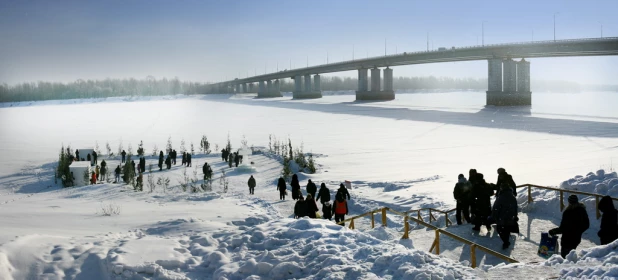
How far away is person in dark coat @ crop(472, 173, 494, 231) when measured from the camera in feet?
31.2

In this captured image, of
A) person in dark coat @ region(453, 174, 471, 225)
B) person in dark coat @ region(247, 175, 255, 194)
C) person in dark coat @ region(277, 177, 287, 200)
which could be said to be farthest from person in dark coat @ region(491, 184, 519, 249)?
person in dark coat @ region(247, 175, 255, 194)

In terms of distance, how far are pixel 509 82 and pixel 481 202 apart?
68539mm

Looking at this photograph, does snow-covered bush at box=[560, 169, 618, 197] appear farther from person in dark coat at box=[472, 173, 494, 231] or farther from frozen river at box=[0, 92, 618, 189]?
frozen river at box=[0, 92, 618, 189]

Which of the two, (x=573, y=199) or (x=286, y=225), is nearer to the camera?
(x=573, y=199)

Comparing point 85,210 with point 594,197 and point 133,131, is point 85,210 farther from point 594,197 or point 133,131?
point 133,131

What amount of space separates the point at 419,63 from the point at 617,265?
8553 centimetres

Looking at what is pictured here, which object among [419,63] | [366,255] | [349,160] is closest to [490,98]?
[419,63]

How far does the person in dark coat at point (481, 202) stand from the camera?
9.51 metres

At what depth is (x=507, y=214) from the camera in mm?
8680

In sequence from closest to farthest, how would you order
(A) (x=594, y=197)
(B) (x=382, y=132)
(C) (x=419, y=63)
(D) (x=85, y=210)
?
1. (A) (x=594, y=197)
2. (D) (x=85, y=210)
3. (B) (x=382, y=132)
4. (C) (x=419, y=63)

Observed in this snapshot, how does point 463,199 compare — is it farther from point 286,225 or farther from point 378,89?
point 378,89

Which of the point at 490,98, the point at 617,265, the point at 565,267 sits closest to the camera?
the point at 617,265

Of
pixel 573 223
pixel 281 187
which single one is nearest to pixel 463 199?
pixel 573 223

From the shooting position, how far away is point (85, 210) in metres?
12.4
